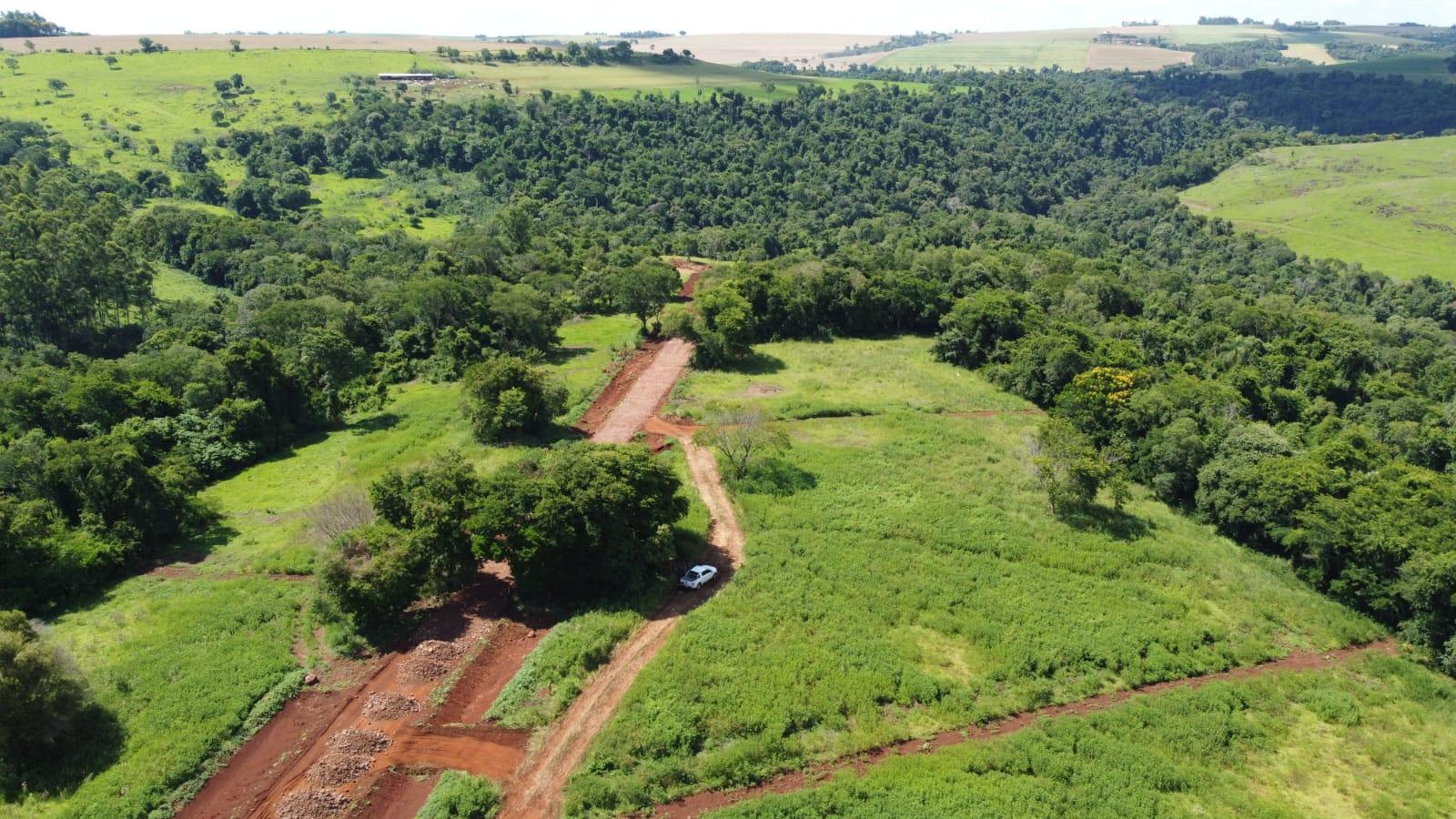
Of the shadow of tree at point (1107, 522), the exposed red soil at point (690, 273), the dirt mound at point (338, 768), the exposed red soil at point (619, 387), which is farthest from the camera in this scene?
the exposed red soil at point (690, 273)

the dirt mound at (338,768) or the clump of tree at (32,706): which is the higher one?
the clump of tree at (32,706)

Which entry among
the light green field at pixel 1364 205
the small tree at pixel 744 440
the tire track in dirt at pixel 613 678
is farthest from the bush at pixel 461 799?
the light green field at pixel 1364 205

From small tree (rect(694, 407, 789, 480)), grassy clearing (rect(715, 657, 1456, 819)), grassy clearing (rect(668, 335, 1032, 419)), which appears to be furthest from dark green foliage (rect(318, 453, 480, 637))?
grassy clearing (rect(668, 335, 1032, 419))

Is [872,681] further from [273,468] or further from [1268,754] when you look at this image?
[273,468]

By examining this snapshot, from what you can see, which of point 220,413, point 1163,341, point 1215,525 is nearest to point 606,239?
point 220,413

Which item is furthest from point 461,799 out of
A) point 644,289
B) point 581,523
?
point 644,289

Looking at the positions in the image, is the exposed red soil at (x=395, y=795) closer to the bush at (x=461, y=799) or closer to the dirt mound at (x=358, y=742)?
the bush at (x=461, y=799)

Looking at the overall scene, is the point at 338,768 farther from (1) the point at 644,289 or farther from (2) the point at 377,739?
(1) the point at 644,289

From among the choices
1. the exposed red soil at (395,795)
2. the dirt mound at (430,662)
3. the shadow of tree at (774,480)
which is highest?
the shadow of tree at (774,480)
